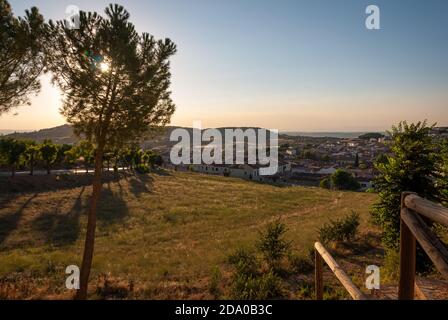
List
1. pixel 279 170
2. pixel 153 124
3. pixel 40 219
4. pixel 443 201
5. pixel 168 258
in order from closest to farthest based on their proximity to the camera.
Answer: pixel 443 201, pixel 153 124, pixel 168 258, pixel 40 219, pixel 279 170

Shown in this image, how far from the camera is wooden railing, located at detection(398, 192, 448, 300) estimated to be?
2.29 metres

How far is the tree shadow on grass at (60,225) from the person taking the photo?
891 inches

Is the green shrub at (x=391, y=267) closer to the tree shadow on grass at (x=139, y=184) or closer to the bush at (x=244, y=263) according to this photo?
the bush at (x=244, y=263)

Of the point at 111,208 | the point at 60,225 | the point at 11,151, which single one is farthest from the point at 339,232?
the point at 11,151

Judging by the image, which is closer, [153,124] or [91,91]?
[91,91]

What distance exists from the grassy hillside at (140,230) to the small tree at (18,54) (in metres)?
7.87

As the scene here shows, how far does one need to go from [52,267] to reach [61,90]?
30.7 ft

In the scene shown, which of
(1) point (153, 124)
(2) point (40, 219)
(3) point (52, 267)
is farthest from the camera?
(2) point (40, 219)

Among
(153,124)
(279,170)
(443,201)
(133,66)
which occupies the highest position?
(133,66)

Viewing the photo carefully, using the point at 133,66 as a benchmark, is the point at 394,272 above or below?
below

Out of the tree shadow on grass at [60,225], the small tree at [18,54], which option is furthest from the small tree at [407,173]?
the tree shadow on grass at [60,225]
